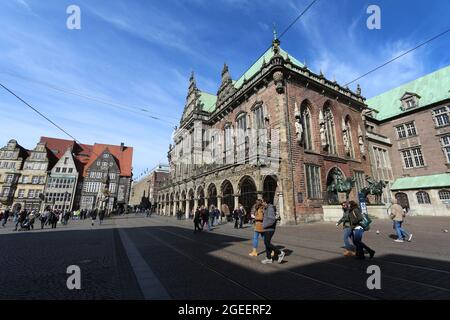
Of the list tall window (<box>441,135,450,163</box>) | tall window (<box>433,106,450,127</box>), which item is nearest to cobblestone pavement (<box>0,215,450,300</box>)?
tall window (<box>441,135,450,163</box>)

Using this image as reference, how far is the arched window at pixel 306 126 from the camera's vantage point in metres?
20.3

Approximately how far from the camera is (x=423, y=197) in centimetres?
2595

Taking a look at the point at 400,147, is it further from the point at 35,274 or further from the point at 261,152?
the point at 35,274

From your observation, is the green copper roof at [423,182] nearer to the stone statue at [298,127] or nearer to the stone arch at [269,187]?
the stone statue at [298,127]

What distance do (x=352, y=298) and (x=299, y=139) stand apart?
53.2 ft

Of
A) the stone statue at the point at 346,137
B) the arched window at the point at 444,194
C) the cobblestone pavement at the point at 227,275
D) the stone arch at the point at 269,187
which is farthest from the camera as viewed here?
the arched window at the point at 444,194

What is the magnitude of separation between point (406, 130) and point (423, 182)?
7.88m

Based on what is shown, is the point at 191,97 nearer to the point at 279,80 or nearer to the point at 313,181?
the point at 279,80

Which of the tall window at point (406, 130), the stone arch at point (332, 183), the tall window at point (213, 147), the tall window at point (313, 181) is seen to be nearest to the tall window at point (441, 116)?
the tall window at point (406, 130)

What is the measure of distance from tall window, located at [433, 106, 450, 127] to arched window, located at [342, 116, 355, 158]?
11.9 metres

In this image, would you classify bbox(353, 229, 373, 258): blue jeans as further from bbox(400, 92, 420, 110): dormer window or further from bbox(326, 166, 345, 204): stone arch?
bbox(400, 92, 420, 110): dormer window

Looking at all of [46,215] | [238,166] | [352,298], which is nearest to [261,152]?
[238,166]

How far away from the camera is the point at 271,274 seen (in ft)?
15.8

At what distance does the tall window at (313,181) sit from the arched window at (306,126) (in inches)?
77.6
